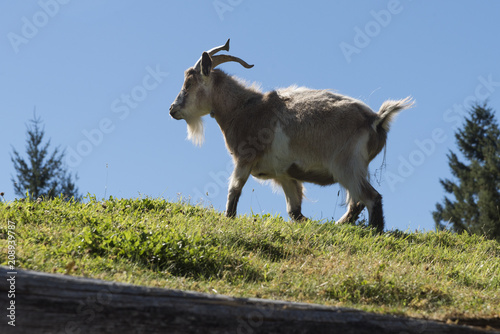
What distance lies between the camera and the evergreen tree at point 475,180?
25.9m

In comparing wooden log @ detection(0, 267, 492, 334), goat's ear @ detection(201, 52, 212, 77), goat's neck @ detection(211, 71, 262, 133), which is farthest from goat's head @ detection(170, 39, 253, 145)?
wooden log @ detection(0, 267, 492, 334)

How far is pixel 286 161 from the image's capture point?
8.47 m

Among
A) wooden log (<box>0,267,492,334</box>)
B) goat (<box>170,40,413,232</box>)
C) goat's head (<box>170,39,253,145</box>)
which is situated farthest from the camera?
goat's head (<box>170,39,253,145</box>)

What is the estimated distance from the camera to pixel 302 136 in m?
8.35

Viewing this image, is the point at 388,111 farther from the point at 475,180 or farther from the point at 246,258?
the point at 475,180

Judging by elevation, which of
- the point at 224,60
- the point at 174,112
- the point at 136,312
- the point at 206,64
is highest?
the point at 224,60

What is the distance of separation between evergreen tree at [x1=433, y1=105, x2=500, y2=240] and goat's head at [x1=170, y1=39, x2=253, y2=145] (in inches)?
685

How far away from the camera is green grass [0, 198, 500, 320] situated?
501cm

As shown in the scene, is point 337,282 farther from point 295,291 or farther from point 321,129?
point 321,129

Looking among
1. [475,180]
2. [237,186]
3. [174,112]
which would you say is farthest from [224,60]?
[475,180]

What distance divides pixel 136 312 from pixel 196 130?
675cm

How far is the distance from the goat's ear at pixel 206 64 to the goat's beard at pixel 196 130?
909mm

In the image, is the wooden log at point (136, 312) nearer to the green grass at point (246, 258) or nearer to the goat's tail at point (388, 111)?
the green grass at point (246, 258)

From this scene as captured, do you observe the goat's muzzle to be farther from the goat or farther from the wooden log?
the wooden log
